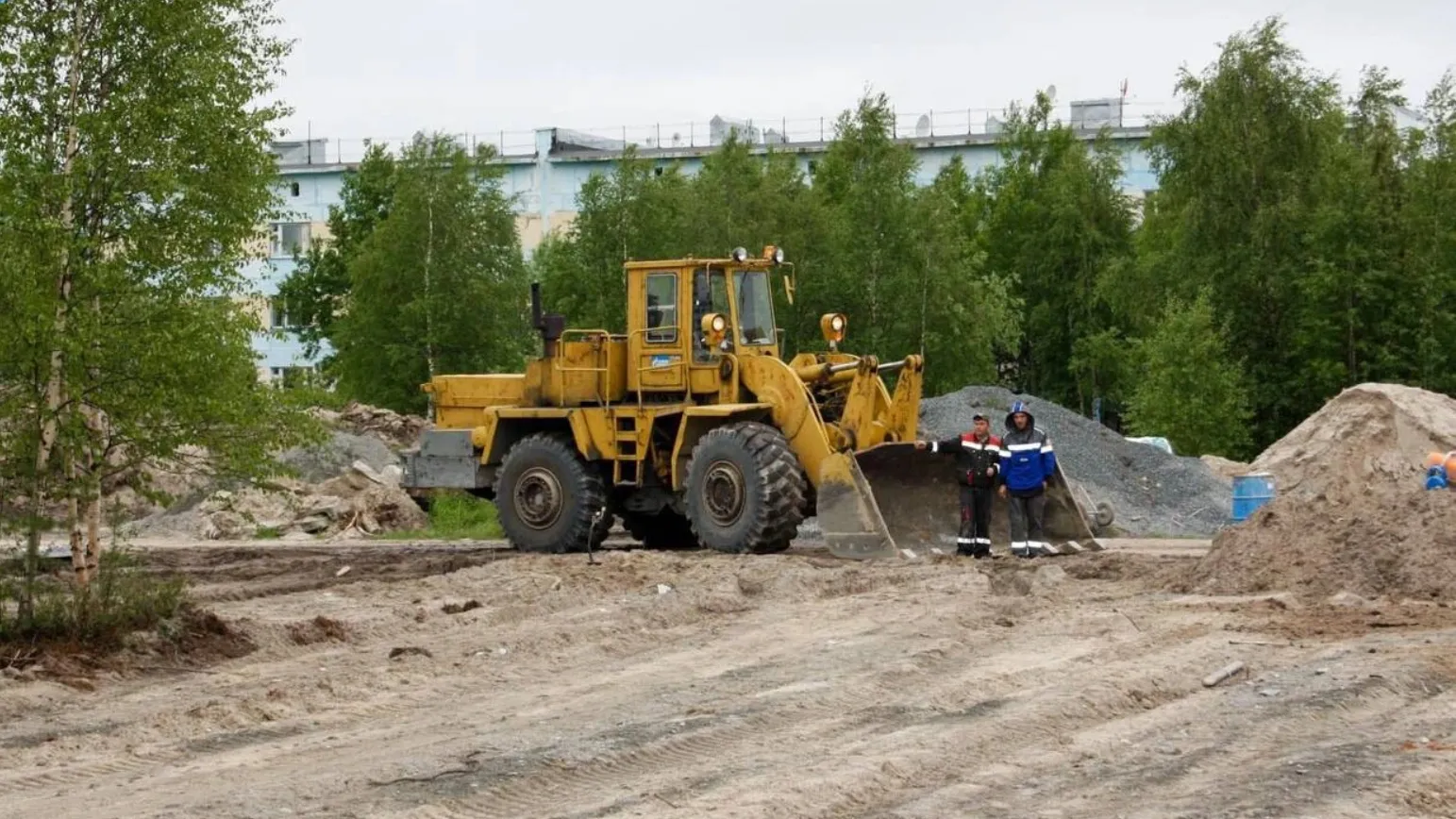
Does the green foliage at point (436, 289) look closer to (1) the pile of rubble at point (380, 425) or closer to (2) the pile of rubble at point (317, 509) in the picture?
(1) the pile of rubble at point (380, 425)

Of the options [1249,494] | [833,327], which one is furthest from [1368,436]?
[833,327]

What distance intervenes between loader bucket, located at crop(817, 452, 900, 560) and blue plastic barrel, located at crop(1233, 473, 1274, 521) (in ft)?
17.2

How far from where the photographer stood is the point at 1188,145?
42.2 meters

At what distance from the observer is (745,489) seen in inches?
758

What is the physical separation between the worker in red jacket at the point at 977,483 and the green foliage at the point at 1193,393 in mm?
17839

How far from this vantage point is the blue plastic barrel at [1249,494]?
22078 millimetres

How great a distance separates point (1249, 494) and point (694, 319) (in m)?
6.51

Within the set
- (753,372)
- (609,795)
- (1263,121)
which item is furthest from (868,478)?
(1263,121)

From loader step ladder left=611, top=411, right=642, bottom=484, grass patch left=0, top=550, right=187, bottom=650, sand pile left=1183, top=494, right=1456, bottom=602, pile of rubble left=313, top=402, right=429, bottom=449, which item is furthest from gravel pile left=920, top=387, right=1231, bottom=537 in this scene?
grass patch left=0, top=550, right=187, bottom=650

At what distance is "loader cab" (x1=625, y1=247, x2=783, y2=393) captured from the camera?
20203 millimetres

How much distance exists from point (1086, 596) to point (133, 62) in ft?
26.7

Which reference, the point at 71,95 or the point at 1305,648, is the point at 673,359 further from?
the point at 1305,648

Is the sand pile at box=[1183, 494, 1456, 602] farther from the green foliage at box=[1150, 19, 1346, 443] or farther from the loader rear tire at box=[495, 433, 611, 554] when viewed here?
the green foliage at box=[1150, 19, 1346, 443]

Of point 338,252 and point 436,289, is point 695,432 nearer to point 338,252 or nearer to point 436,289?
point 436,289
